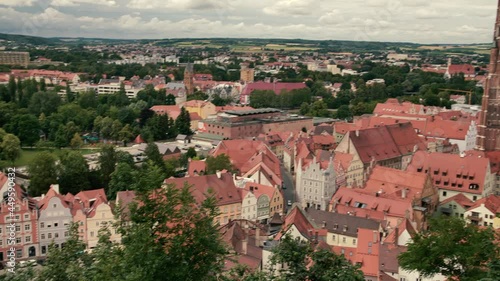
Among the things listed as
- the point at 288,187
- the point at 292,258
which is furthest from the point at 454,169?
the point at 292,258

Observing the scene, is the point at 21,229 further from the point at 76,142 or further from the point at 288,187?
the point at 76,142

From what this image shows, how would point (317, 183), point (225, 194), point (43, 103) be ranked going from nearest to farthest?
point (225, 194) < point (317, 183) < point (43, 103)

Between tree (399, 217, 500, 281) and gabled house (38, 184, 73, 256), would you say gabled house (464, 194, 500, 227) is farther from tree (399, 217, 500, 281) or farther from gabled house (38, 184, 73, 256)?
gabled house (38, 184, 73, 256)

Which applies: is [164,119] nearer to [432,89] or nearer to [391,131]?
[391,131]

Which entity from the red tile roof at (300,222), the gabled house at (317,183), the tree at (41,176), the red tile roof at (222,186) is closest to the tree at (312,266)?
the red tile roof at (300,222)

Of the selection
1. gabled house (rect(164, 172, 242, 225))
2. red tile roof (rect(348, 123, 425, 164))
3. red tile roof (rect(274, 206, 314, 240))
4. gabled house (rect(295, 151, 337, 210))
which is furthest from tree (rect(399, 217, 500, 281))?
red tile roof (rect(348, 123, 425, 164))

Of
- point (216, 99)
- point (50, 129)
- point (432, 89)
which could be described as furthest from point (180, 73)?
point (50, 129)

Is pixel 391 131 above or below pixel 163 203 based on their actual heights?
below
